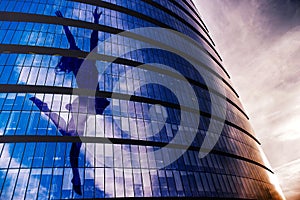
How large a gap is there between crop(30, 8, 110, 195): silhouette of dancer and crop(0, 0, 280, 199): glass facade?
0.10 metres

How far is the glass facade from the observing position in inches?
832

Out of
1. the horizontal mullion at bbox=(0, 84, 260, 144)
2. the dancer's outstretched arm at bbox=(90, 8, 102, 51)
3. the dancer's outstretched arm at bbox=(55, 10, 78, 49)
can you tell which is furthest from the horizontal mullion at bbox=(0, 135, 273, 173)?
the dancer's outstretched arm at bbox=(90, 8, 102, 51)

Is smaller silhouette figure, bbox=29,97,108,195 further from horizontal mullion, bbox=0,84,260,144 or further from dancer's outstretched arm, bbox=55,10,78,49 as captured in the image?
dancer's outstretched arm, bbox=55,10,78,49

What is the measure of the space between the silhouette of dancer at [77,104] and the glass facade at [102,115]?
0.34 ft

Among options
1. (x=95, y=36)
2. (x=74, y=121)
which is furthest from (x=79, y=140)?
(x=95, y=36)

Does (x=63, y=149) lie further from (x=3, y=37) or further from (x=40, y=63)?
(x=3, y=37)

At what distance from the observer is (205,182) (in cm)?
2758

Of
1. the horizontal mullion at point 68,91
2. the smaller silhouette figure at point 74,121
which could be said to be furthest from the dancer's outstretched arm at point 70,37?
the smaller silhouette figure at point 74,121

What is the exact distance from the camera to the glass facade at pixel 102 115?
2114 centimetres

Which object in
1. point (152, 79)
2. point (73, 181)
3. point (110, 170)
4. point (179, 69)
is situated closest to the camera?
point (73, 181)

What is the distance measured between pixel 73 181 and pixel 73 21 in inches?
821

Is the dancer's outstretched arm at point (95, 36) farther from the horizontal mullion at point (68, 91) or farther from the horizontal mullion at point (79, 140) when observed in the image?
the horizontal mullion at point (79, 140)

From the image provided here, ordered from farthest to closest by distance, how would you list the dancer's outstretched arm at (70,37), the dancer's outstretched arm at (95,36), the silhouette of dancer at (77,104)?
the dancer's outstretched arm at (95,36)
the dancer's outstretched arm at (70,37)
the silhouette of dancer at (77,104)

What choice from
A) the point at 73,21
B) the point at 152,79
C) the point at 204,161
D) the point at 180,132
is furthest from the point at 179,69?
the point at 73,21
